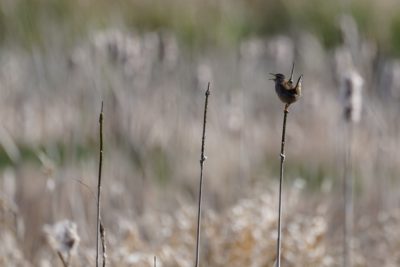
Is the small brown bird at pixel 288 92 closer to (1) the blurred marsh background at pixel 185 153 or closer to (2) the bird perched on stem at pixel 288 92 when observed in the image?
(2) the bird perched on stem at pixel 288 92

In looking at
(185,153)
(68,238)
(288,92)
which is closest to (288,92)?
(288,92)

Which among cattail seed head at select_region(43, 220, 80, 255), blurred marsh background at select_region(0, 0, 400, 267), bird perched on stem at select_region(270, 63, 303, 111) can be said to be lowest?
cattail seed head at select_region(43, 220, 80, 255)

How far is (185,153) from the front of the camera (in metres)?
4.83

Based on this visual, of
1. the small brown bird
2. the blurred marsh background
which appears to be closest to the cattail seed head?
the blurred marsh background

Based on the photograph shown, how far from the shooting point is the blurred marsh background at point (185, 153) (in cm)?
304

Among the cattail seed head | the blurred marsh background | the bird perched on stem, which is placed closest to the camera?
the bird perched on stem

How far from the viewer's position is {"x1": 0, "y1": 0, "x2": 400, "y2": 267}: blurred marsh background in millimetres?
3037

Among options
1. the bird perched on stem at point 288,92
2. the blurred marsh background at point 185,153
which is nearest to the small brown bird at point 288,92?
the bird perched on stem at point 288,92

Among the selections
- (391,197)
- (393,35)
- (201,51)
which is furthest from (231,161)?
(393,35)

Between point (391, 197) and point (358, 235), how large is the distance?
31cm

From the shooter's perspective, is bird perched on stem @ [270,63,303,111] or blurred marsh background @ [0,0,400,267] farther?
blurred marsh background @ [0,0,400,267]

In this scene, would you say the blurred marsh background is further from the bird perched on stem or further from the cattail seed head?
the bird perched on stem

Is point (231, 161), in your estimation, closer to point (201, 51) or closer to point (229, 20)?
point (201, 51)

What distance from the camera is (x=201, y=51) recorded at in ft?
25.7
